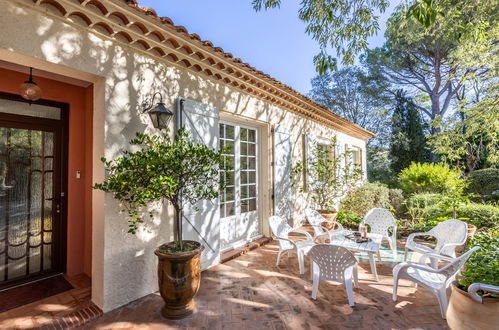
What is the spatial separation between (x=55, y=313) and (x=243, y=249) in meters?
2.95

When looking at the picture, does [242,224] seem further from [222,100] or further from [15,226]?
[15,226]

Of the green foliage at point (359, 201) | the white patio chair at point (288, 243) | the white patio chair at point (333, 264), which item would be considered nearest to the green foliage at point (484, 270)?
the white patio chair at point (333, 264)

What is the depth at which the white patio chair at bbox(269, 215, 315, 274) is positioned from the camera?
12.9 feet

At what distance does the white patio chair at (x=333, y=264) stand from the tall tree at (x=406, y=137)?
15.0 meters

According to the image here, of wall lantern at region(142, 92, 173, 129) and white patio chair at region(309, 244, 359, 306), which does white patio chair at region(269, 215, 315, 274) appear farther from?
wall lantern at region(142, 92, 173, 129)

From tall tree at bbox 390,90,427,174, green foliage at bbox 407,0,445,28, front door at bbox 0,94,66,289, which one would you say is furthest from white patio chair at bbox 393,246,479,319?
tall tree at bbox 390,90,427,174

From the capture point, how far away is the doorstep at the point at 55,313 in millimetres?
2596

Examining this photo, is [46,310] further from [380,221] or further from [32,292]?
[380,221]

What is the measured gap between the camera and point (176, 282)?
2.75 m

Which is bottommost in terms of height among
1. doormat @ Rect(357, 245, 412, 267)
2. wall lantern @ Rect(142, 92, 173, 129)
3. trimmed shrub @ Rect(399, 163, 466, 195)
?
doormat @ Rect(357, 245, 412, 267)

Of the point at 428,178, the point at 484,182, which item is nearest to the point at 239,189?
the point at 428,178

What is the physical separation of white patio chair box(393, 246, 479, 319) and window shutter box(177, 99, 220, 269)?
270 cm

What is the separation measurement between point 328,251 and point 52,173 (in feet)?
13.6

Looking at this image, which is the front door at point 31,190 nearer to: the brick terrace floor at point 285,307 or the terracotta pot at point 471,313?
the brick terrace floor at point 285,307
